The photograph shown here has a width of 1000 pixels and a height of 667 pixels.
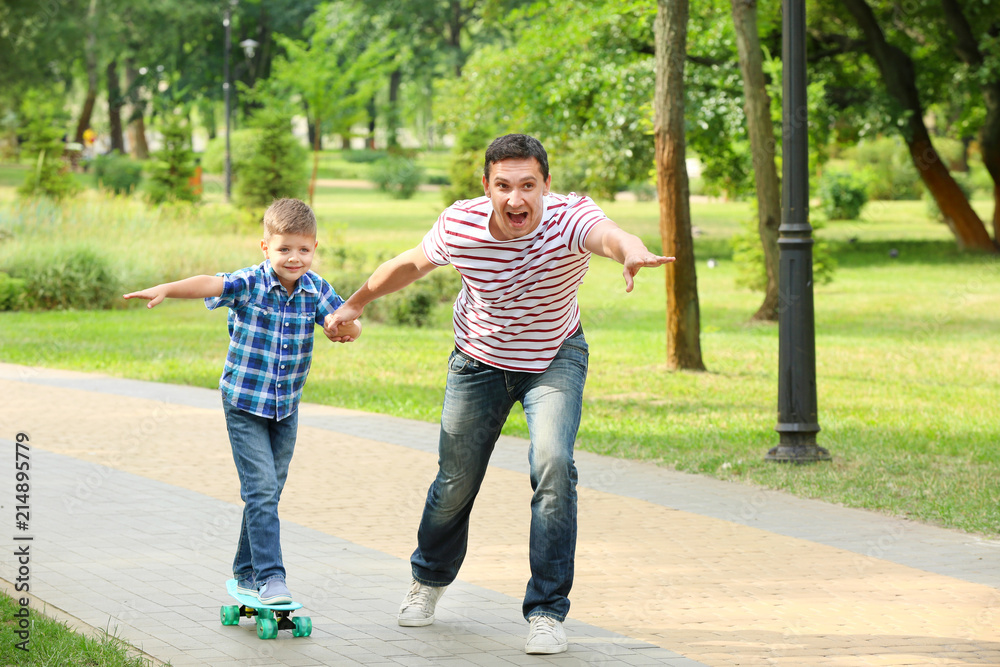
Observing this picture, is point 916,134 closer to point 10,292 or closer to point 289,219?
point 10,292

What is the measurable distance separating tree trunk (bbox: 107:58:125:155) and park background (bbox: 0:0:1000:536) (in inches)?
596

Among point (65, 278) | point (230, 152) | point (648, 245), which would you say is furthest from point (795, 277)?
point (230, 152)

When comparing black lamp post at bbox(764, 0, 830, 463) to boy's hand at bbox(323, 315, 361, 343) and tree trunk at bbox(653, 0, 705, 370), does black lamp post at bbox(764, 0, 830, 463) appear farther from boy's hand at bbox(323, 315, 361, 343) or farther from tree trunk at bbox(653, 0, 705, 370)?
boy's hand at bbox(323, 315, 361, 343)

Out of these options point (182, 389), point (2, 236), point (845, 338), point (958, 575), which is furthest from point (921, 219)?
point (958, 575)

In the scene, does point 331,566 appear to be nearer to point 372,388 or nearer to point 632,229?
point 372,388

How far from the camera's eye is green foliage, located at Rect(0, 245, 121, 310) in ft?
57.7

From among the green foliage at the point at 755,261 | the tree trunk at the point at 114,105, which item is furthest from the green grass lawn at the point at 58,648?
the tree trunk at the point at 114,105

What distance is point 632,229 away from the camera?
102 feet

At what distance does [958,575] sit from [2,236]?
17028 mm

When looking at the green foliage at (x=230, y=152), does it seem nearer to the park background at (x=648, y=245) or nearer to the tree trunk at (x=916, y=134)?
the park background at (x=648, y=245)

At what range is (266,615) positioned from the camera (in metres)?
4.30

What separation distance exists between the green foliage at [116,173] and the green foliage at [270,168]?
427 inches

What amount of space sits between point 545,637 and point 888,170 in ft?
147

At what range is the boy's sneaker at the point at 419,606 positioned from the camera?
4508 millimetres
